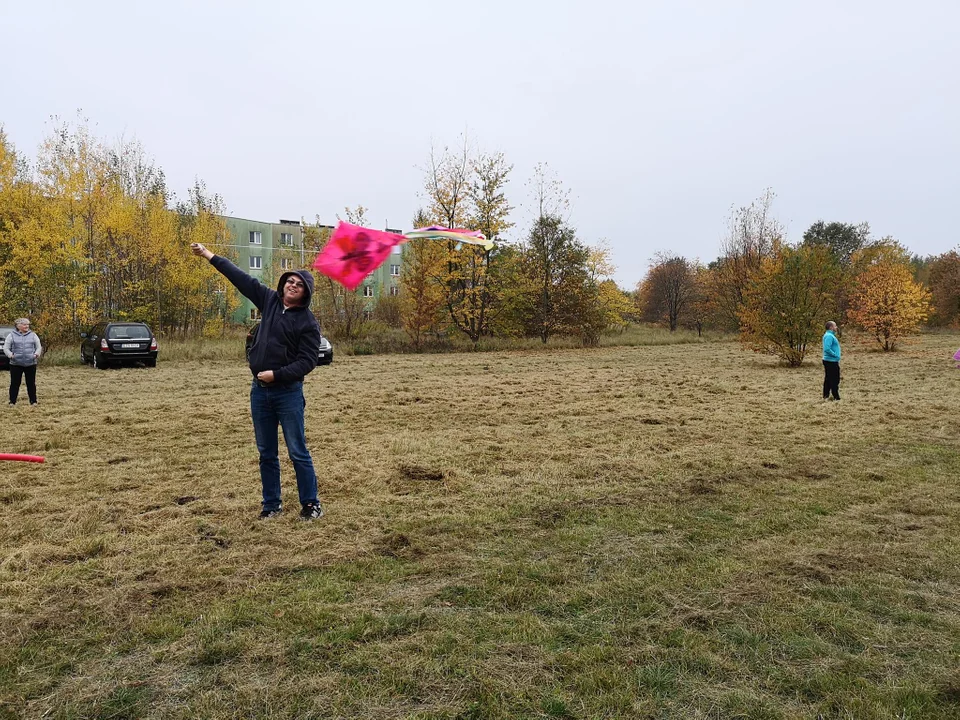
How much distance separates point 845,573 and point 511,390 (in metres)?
9.74

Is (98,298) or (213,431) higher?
(98,298)

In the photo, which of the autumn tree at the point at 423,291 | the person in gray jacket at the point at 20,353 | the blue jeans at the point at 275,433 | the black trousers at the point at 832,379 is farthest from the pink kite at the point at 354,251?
the autumn tree at the point at 423,291

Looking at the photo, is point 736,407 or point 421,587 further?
point 736,407

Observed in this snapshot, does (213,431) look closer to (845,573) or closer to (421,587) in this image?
(421,587)

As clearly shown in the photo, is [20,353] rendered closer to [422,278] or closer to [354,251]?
[354,251]

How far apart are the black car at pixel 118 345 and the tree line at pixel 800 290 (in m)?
19.2

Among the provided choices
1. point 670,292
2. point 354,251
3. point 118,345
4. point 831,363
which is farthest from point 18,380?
point 670,292

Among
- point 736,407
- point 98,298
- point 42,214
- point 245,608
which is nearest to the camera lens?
point 245,608

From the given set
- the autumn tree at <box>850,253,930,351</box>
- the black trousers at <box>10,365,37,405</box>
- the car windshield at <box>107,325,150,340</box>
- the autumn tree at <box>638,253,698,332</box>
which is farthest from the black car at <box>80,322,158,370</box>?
the autumn tree at <box>638,253,698,332</box>

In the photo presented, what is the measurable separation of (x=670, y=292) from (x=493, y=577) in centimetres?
4413

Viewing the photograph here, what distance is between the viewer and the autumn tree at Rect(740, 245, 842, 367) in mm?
18250

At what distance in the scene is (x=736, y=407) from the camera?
10391 millimetres

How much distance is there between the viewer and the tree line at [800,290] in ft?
60.6

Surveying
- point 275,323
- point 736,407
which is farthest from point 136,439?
point 736,407
